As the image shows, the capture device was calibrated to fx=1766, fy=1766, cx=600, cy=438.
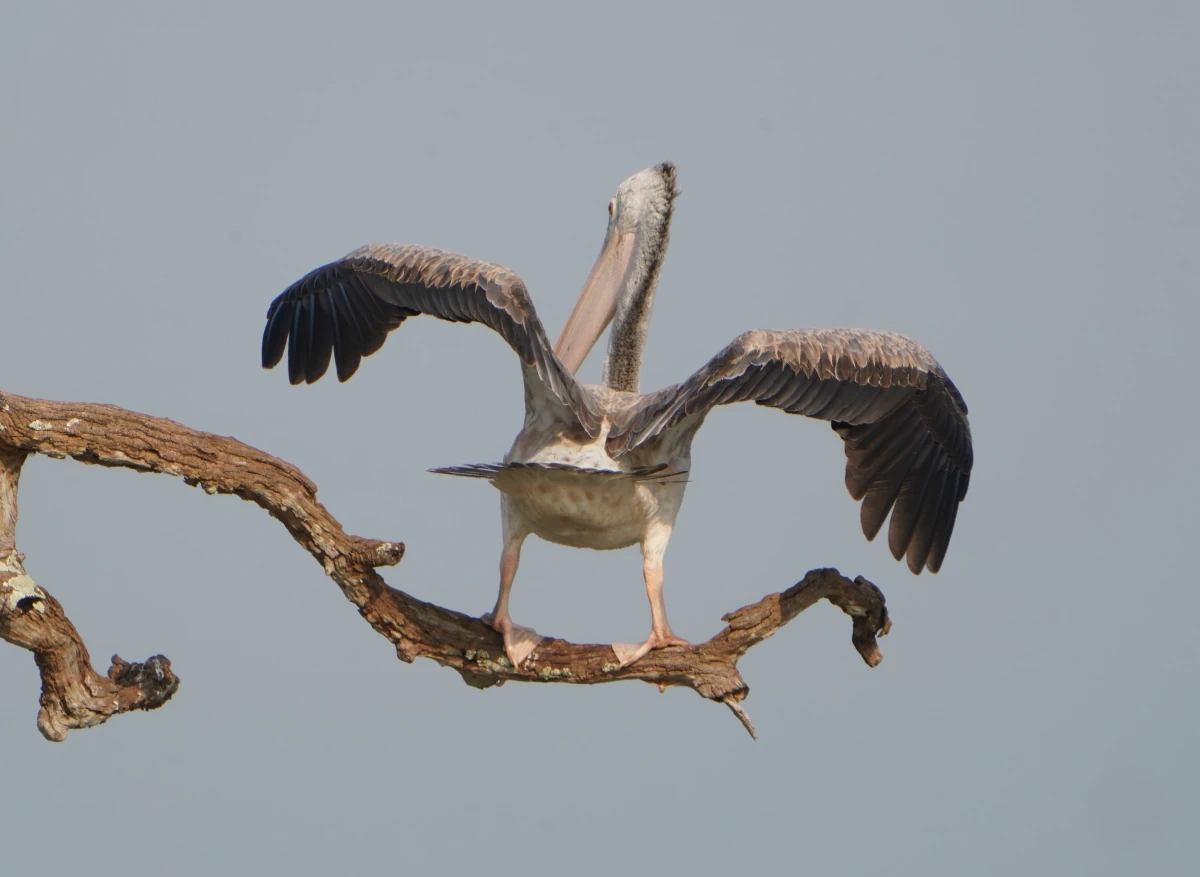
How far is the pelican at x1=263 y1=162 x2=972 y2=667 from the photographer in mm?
8562

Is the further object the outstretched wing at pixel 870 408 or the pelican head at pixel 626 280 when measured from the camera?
the pelican head at pixel 626 280

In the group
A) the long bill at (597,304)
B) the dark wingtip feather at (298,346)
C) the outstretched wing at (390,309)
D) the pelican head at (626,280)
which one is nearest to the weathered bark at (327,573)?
the outstretched wing at (390,309)

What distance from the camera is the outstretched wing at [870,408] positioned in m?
8.45

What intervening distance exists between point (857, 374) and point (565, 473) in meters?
1.55

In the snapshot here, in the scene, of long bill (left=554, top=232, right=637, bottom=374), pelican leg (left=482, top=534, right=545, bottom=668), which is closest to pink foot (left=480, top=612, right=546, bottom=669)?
pelican leg (left=482, top=534, right=545, bottom=668)

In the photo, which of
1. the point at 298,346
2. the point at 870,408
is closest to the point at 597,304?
the point at 298,346

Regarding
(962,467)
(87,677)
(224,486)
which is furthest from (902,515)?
(87,677)

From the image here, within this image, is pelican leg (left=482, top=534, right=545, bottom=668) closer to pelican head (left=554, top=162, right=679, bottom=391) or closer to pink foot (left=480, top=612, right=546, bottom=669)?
pink foot (left=480, top=612, right=546, bottom=669)

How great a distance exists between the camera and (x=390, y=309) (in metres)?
10.2

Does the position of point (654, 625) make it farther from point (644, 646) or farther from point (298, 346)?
point (298, 346)

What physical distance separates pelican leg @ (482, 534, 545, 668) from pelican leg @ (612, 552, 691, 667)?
45cm

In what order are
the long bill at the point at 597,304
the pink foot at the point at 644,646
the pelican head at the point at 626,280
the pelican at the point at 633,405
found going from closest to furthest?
the pelican at the point at 633,405
the pink foot at the point at 644,646
the pelican head at the point at 626,280
the long bill at the point at 597,304

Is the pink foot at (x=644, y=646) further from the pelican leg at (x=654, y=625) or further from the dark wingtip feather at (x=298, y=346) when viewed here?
the dark wingtip feather at (x=298, y=346)

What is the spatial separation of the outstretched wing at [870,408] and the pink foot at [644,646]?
0.99 meters
